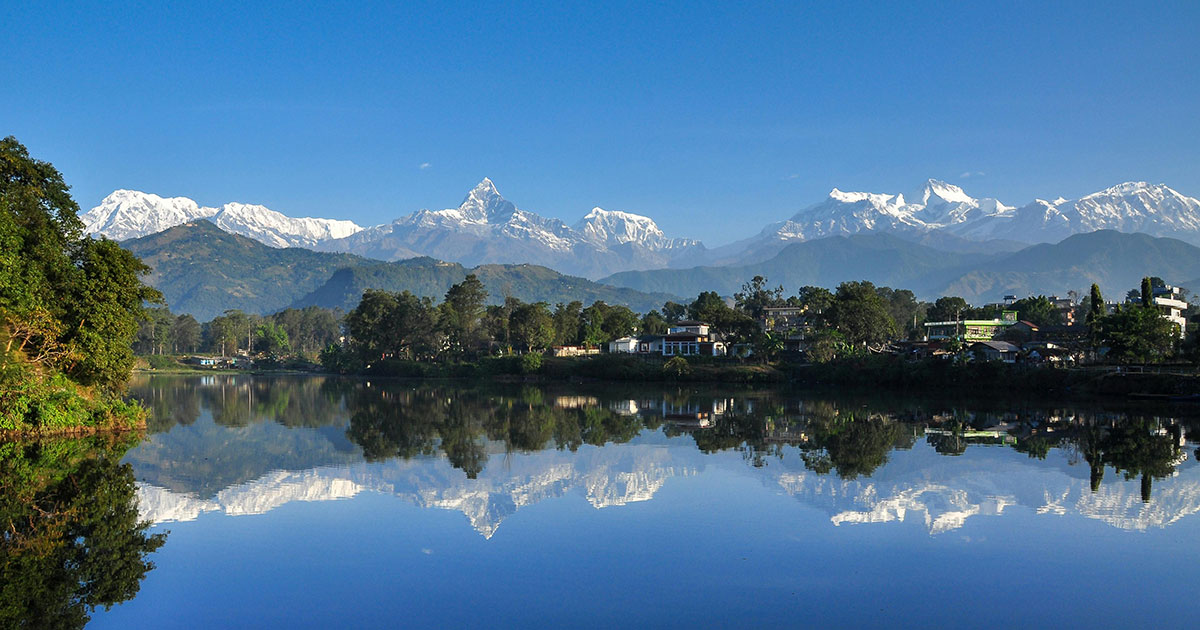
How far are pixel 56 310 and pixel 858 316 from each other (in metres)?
60.5

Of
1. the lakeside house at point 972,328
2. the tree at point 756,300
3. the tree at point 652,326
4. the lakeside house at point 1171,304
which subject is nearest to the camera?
the lakeside house at point 1171,304

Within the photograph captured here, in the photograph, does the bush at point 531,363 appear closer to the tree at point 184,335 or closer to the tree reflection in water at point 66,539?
the tree reflection in water at point 66,539

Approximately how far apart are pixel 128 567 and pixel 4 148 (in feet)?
76.3

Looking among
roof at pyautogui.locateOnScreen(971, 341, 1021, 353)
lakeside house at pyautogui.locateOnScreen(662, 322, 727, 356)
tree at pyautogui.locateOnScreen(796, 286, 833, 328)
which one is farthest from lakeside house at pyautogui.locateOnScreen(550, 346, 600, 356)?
roof at pyautogui.locateOnScreen(971, 341, 1021, 353)

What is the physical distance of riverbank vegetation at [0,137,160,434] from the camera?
2634 cm

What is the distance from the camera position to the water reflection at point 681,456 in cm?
2059

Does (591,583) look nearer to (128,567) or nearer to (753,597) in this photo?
(753,597)

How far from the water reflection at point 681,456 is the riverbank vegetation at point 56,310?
10.5 feet

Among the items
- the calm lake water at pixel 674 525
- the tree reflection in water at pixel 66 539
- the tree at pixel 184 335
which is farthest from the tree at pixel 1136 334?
the tree at pixel 184 335

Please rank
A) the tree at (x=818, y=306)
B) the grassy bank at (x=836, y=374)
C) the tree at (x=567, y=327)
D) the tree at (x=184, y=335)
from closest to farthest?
the grassy bank at (x=836, y=374) → the tree at (x=818, y=306) → the tree at (x=567, y=327) → the tree at (x=184, y=335)

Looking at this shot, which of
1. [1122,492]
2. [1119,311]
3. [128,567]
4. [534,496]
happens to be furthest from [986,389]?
[128,567]

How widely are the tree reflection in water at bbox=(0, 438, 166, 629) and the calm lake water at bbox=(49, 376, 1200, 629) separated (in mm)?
558

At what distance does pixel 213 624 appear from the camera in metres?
11.7

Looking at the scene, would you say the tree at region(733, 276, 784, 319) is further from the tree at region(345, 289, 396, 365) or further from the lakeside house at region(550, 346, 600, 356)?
the tree at region(345, 289, 396, 365)
